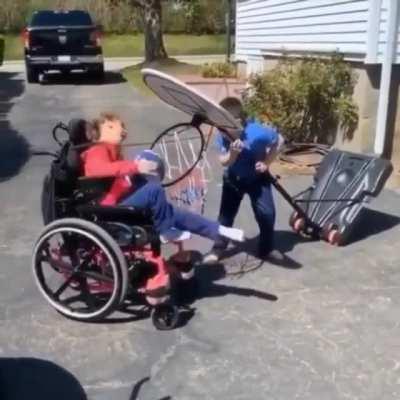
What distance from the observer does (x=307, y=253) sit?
564 cm

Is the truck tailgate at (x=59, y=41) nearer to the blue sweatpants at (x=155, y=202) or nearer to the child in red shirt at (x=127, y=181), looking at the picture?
the child in red shirt at (x=127, y=181)

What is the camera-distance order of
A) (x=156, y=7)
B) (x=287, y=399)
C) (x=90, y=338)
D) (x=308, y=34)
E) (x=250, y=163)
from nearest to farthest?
(x=287, y=399) → (x=90, y=338) → (x=250, y=163) → (x=308, y=34) → (x=156, y=7)

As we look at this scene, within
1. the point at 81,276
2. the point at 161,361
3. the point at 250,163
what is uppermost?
the point at 250,163

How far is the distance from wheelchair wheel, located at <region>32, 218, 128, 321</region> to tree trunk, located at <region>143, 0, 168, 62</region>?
20.7 m

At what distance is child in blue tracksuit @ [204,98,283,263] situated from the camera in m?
5.02

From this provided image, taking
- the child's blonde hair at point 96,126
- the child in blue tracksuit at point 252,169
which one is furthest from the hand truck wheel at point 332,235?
the child's blonde hair at point 96,126

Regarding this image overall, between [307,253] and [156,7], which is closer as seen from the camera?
[307,253]

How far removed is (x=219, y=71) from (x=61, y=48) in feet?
14.1

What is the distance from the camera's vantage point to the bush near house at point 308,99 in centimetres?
889

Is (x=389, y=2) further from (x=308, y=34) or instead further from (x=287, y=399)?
(x=287, y=399)

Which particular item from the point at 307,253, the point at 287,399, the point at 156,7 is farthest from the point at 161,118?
the point at 156,7

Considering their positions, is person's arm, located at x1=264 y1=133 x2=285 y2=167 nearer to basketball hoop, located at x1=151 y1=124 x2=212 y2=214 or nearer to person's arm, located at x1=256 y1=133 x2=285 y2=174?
person's arm, located at x1=256 y1=133 x2=285 y2=174

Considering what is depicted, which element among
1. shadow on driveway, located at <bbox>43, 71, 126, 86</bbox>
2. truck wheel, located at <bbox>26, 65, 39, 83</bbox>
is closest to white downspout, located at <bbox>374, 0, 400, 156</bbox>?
shadow on driveway, located at <bbox>43, 71, 126, 86</bbox>

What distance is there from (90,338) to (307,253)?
6.97ft
